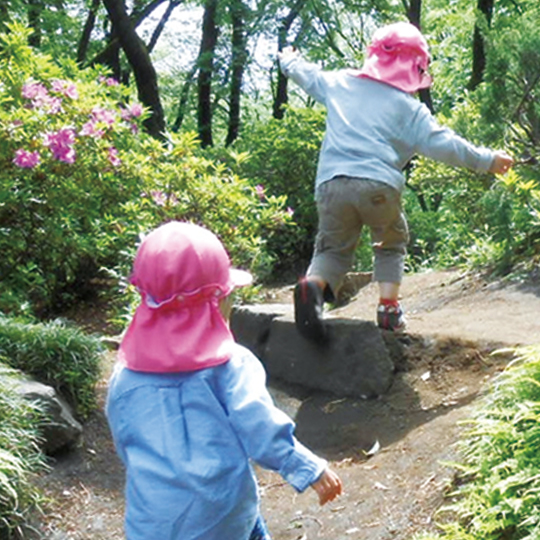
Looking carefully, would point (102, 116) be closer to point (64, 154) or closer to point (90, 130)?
point (90, 130)

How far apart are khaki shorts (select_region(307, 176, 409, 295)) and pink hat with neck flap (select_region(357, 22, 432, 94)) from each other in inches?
22.4

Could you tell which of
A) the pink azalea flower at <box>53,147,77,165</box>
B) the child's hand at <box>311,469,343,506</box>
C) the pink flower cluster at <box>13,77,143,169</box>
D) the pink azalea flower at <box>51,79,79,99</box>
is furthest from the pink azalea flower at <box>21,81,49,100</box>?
the child's hand at <box>311,469,343,506</box>

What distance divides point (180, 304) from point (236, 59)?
16.4m

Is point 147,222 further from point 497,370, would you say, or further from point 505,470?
point 505,470

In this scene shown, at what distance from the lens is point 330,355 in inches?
211

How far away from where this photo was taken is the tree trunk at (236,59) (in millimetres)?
17781

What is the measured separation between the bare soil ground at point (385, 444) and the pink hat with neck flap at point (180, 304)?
4.30 feet

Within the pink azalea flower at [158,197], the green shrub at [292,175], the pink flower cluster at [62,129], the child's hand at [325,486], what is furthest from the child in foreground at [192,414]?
the green shrub at [292,175]

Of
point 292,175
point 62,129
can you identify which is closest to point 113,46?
point 292,175

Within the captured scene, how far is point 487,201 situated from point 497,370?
7.56 ft

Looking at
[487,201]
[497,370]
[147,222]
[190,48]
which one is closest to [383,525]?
[497,370]

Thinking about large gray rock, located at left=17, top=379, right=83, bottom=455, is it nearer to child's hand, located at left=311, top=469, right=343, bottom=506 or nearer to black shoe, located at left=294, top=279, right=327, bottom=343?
black shoe, located at left=294, top=279, right=327, bottom=343

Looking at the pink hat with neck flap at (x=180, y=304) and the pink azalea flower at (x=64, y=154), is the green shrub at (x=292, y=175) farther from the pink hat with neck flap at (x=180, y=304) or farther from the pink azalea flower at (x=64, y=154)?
the pink hat with neck flap at (x=180, y=304)

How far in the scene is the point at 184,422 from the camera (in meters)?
2.52
